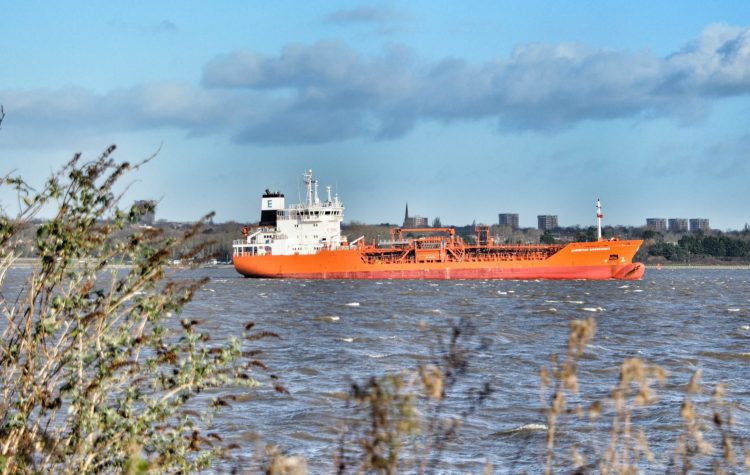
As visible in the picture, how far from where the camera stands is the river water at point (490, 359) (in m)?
9.02

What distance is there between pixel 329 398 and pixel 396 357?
4.13 meters

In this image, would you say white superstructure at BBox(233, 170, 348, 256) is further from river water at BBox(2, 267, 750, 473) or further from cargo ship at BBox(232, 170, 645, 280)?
river water at BBox(2, 267, 750, 473)

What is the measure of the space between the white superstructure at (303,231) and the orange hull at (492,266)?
3.67 metres

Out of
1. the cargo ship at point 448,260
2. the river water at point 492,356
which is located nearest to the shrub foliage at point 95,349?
the river water at point 492,356

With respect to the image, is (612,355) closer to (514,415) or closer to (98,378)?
(514,415)

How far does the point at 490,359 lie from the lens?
1535 centimetres

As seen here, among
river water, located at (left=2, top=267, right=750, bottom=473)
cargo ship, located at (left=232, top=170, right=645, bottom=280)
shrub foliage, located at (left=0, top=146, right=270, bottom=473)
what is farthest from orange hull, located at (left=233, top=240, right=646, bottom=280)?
shrub foliage, located at (left=0, top=146, right=270, bottom=473)

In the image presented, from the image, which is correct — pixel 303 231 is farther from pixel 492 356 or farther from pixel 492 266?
pixel 492 356

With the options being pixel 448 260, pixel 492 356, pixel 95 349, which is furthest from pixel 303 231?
pixel 95 349

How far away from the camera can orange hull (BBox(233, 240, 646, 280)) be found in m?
54.7

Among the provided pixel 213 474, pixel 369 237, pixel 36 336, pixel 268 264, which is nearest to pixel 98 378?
pixel 36 336

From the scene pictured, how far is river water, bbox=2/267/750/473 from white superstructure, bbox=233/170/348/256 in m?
27.4

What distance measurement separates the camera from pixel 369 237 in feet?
393

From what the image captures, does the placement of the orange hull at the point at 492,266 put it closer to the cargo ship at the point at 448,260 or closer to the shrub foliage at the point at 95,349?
the cargo ship at the point at 448,260
